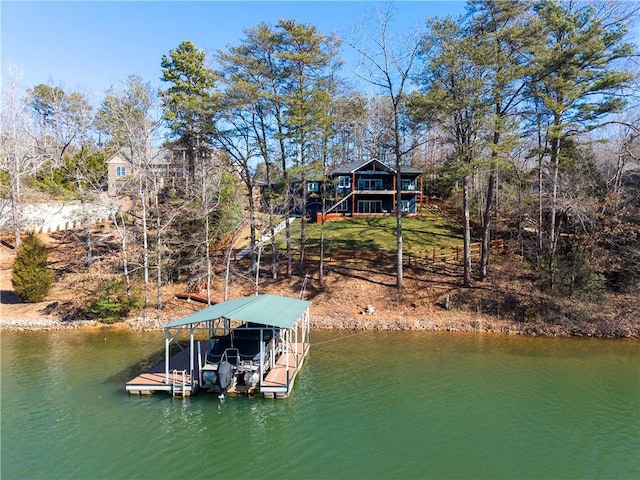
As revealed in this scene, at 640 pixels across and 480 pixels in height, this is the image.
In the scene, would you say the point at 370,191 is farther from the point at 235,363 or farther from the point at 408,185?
the point at 235,363

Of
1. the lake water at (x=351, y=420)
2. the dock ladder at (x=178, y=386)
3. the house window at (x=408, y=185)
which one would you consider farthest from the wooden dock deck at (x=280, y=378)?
the house window at (x=408, y=185)

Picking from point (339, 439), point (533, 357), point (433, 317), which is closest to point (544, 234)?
point (433, 317)

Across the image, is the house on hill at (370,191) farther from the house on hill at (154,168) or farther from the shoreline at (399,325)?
the shoreline at (399,325)

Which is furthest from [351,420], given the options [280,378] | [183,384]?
[183,384]

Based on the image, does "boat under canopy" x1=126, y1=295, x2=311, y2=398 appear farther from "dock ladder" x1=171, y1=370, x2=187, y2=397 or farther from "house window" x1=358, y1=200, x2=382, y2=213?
"house window" x1=358, y1=200, x2=382, y2=213

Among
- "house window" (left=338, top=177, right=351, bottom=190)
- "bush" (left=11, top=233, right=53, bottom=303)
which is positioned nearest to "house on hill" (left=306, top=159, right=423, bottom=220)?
"house window" (left=338, top=177, right=351, bottom=190)
